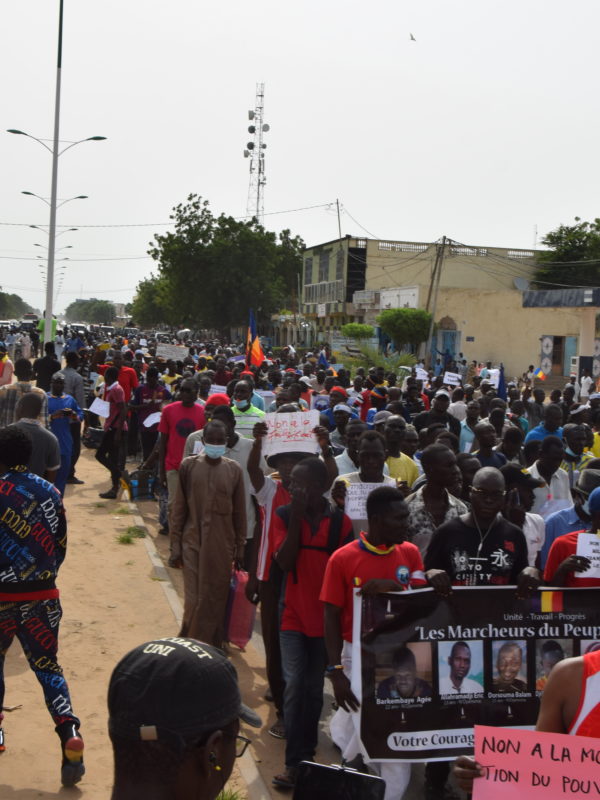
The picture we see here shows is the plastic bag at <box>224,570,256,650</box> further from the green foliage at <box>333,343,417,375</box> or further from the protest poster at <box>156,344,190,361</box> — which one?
the green foliage at <box>333,343,417,375</box>

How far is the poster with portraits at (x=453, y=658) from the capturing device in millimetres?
4297

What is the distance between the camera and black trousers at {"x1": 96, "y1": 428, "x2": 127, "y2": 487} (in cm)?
1310

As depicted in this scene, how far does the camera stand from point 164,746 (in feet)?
6.51

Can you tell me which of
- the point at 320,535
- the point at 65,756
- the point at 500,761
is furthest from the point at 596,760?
the point at 65,756

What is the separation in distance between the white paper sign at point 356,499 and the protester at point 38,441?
234 centimetres

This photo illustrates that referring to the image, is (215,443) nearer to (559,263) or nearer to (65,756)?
(65,756)

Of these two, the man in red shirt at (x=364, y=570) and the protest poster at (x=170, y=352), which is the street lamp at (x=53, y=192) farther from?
the man in red shirt at (x=364, y=570)

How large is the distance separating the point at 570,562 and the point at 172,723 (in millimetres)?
3037

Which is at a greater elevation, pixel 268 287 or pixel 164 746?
pixel 268 287

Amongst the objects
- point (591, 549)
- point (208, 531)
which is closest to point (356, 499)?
point (208, 531)

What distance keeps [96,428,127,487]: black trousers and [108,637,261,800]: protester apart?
11.2 metres

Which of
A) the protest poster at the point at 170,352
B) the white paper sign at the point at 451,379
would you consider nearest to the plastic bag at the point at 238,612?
the white paper sign at the point at 451,379

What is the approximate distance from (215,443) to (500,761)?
165 inches

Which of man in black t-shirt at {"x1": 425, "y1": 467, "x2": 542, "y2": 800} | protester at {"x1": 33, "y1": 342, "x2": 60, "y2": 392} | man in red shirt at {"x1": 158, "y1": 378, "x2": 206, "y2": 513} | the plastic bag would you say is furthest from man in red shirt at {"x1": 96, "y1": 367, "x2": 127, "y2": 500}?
man in black t-shirt at {"x1": 425, "y1": 467, "x2": 542, "y2": 800}
